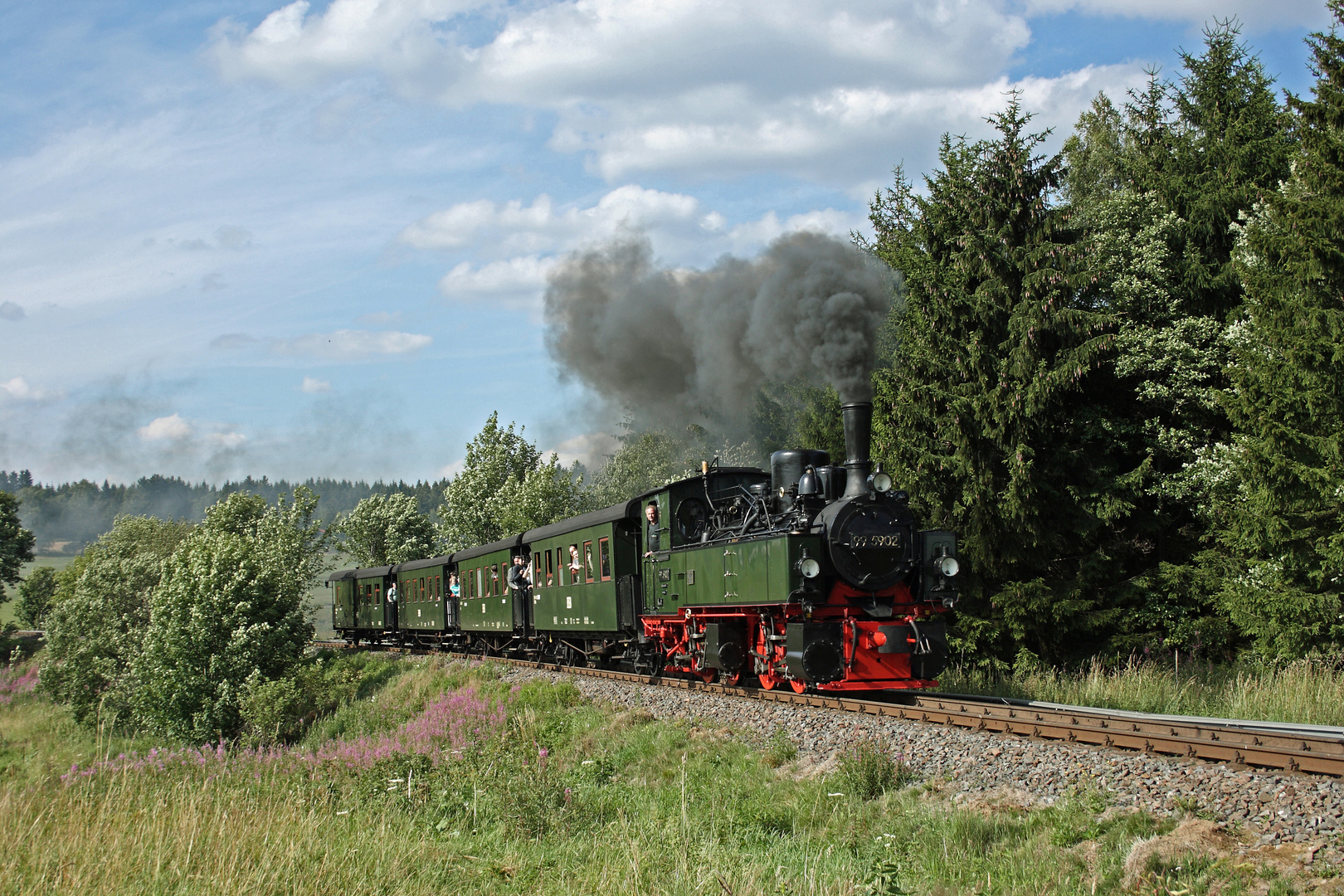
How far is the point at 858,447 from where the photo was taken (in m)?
11.5

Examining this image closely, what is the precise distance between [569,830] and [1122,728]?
15.9 feet

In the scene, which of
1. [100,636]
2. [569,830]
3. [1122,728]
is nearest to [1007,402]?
[1122,728]

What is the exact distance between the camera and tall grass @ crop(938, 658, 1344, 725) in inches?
401

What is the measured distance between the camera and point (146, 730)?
80.5 feet

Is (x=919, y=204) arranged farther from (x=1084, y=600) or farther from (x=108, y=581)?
(x=108, y=581)

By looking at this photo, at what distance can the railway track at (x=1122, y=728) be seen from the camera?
6906mm

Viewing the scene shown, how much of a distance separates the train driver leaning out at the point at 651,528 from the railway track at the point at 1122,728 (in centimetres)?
298

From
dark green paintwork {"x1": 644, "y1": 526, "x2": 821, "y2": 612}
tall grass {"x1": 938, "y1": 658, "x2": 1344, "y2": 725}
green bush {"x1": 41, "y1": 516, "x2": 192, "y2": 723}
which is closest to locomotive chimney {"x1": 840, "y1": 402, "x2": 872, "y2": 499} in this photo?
dark green paintwork {"x1": 644, "y1": 526, "x2": 821, "y2": 612}

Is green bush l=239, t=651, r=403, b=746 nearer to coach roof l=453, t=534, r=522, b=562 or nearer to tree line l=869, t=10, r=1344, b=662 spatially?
coach roof l=453, t=534, r=522, b=562

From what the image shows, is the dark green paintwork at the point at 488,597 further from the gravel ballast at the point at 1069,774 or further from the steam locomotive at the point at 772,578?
the gravel ballast at the point at 1069,774

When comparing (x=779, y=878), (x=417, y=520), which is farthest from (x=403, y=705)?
(x=417, y=520)

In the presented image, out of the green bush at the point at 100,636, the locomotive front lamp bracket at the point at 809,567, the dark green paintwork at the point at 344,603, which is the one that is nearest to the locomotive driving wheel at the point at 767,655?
the locomotive front lamp bracket at the point at 809,567

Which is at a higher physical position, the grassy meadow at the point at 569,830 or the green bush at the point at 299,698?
the grassy meadow at the point at 569,830

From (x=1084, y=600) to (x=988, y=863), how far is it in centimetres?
1153
